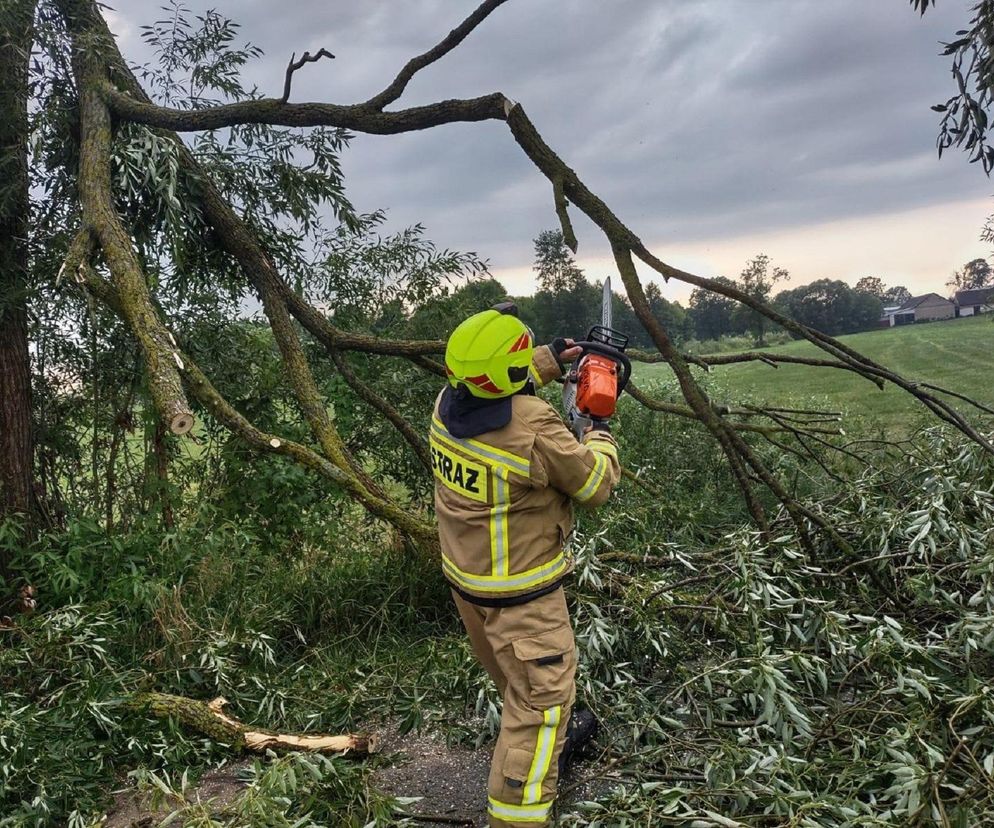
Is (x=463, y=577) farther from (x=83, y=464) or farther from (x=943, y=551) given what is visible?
(x=83, y=464)

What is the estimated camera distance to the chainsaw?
2.59m

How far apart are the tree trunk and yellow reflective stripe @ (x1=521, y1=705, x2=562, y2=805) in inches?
147

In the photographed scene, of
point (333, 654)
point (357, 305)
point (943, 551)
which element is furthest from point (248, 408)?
point (943, 551)

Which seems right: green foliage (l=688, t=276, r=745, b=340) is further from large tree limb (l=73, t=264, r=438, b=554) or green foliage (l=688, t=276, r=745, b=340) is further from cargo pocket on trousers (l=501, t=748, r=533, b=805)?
cargo pocket on trousers (l=501, t=748, r=533, b=805)

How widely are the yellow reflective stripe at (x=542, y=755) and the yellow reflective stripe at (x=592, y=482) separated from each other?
28.0 inches

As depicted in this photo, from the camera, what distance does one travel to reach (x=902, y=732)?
2.39 metres

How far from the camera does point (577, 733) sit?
2863 mm

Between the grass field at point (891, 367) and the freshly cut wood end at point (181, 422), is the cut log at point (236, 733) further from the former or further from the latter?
the grass field at point (891, 367)

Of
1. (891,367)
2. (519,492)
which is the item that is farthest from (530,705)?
(891,367)

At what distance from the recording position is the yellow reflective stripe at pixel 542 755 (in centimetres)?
234

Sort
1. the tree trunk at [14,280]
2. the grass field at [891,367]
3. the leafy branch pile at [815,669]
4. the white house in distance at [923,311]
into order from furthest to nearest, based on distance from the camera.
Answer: the white house in distance at [923,311], the grass field at [891,367], the tree trunk at [14,280], the leafy branch pile at [815,669]

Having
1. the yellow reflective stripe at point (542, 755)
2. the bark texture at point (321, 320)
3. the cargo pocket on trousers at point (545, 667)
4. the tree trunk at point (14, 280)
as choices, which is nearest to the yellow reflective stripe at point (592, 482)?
the cargo pocket on trousers at point (545, 667)

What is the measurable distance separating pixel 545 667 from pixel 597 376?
3.33ft

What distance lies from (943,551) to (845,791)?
1531mm
